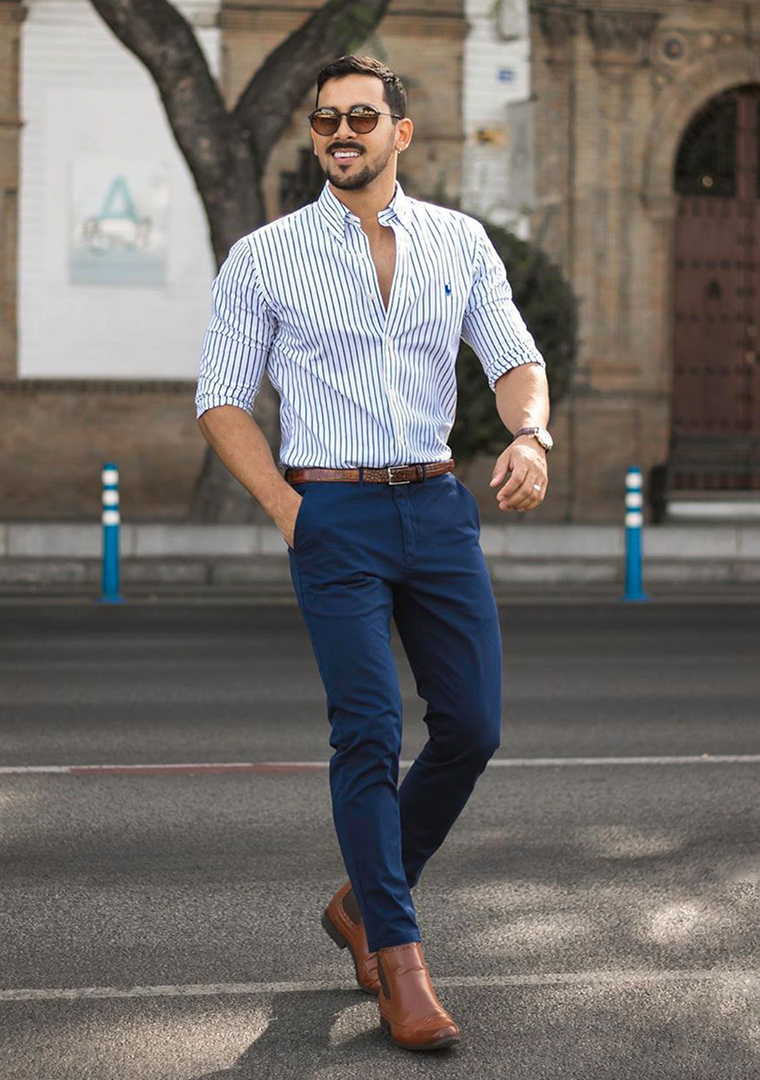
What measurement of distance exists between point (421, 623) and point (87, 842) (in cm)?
219

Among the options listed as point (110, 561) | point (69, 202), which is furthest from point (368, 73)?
point (69, 202)

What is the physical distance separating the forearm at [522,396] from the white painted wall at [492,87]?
1934 centimetres

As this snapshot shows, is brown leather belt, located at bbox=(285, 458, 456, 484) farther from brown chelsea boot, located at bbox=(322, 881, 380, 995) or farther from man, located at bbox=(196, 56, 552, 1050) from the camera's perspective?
brown chelsea boot, located at bbox=(322, 881, 380, 995)

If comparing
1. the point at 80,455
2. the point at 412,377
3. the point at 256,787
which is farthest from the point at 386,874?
the point at 80,455

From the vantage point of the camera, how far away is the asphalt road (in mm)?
4246

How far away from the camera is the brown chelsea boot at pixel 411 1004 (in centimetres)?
415

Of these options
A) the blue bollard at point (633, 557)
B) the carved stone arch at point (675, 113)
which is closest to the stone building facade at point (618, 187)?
the carved stone arch at point (675, 113)

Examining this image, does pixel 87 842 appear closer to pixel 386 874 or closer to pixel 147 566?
pixel 386 874

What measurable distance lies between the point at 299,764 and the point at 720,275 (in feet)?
58.7

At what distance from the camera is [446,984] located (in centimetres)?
471

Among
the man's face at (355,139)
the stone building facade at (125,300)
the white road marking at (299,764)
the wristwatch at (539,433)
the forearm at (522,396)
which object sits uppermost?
the stone building facade at (125,300)

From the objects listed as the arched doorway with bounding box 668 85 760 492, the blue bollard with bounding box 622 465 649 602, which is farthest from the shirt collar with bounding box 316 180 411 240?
the arched doorway with bounding box 668 85 760 492

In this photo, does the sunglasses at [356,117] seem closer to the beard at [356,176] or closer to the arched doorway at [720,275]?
the beard at [356,176]

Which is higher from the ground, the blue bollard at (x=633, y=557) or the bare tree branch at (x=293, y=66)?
the bare tree branch at (x=293, y=66)
